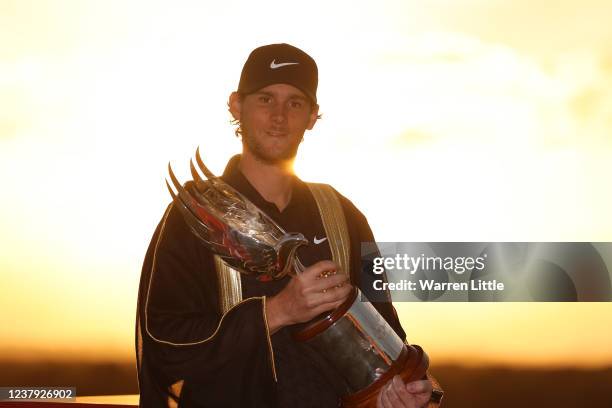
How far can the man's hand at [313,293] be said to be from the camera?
5.12ft

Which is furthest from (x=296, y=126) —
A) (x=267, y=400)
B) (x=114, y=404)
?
(x=114, y=404)

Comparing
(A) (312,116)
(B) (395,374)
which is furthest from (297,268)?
(A) (312,116)

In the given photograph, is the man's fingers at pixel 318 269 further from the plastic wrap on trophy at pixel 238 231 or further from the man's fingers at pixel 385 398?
the man's fingers at pixel 385 398

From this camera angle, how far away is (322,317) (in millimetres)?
1612

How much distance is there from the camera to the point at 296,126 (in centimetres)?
200

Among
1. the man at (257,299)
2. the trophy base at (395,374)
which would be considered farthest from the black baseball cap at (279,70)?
the trophy base at (395,374)

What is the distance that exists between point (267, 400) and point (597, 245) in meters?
3.05

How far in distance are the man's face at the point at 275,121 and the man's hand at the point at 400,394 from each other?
775 millimetres

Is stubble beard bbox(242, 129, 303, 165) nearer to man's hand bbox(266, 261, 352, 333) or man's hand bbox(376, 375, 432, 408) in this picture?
man's hand bbox(266, 261, 352, 333)

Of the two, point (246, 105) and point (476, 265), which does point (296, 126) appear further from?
point (476, 265)

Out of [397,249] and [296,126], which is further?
[397,249]

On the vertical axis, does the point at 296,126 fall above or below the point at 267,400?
above

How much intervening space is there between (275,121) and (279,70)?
0.16 m

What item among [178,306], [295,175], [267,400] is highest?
[295,175]
